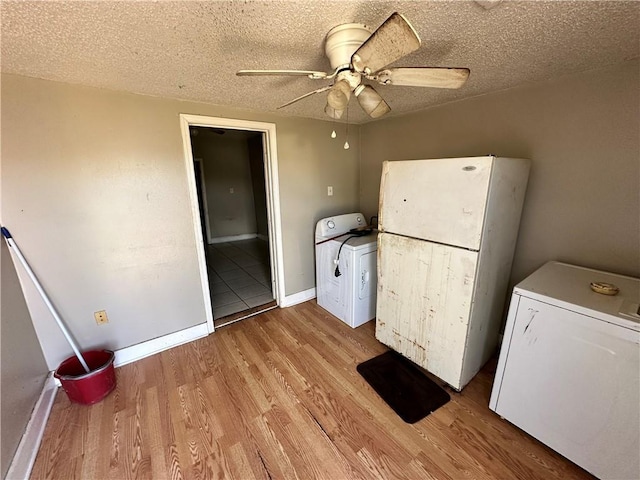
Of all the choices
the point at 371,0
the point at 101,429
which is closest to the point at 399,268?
Answer: the point at 371,0

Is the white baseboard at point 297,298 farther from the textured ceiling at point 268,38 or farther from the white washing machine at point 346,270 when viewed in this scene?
the textured ceiling at point 268,38

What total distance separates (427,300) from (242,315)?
6.34ft

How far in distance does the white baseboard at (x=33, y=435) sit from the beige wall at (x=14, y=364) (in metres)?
0.03

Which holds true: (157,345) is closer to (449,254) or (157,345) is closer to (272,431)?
Answer: (272,431)

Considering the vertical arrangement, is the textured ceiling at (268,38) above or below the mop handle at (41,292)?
above

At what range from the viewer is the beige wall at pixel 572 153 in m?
1.48

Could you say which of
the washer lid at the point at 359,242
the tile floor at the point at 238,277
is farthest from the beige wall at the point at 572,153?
the tile floor at the point at 238,277

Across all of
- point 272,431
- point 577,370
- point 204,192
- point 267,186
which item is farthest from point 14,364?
point 204,192

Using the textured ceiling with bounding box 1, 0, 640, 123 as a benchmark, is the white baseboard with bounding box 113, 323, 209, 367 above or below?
below

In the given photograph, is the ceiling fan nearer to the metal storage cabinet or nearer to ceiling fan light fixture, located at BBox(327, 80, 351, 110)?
ceiling fan light fixture, located at BBox(327, 80, 351, 110)

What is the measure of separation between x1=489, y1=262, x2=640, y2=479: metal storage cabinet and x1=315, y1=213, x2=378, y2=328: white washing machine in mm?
1207

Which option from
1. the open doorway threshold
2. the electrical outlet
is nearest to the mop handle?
the electrical outlet

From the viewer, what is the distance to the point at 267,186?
2678 mm

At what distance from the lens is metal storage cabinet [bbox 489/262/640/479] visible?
3.58 feet
